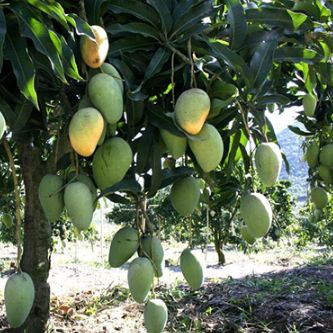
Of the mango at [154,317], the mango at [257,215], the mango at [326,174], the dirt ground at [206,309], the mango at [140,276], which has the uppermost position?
the mango at [257,215]

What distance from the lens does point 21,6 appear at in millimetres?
812

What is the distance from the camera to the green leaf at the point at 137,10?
103 cm

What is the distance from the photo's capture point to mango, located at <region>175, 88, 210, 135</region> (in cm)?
93

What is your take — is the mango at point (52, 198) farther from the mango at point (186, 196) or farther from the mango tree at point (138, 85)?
the mango at point (186, 196)

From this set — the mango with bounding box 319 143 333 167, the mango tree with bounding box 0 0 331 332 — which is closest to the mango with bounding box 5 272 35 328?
the mango tree with bounding box 0 0 331 332

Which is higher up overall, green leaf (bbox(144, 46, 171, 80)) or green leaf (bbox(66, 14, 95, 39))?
green leaf (bbox(66, 14, 95, 39))

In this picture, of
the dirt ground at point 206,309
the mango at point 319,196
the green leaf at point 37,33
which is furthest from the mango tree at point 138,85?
the dirt ground at point 206,309

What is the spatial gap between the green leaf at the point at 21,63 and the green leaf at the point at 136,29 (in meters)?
0.22

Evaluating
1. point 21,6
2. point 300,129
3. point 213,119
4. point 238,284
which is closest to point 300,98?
point 300,129

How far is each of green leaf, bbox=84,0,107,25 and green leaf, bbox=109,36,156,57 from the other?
2.6 inches

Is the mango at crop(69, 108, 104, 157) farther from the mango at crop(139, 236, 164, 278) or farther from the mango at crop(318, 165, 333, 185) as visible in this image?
the mango at crop(318, 165, 333, 185)

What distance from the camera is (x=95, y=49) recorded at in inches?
34.7

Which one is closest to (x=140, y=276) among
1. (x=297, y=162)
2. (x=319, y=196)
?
(x=319, y=196)

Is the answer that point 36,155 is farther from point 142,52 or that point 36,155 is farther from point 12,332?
point 142,52
